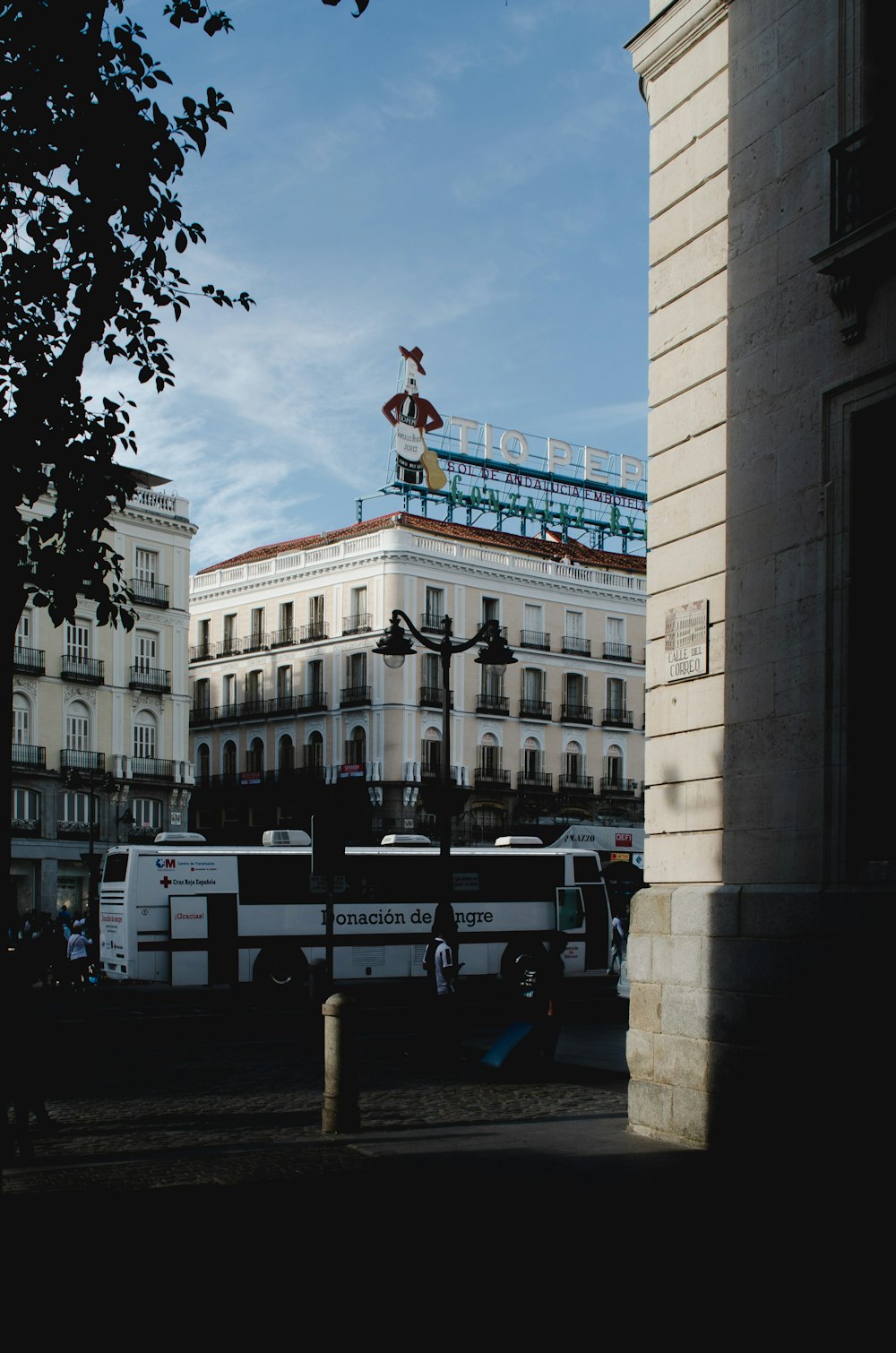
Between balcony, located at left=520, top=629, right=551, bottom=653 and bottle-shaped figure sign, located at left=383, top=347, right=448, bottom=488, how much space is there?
27.5ft

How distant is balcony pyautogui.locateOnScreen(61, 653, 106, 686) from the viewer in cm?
5514

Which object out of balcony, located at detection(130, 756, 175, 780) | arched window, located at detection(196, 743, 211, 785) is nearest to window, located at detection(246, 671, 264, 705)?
arched window, located at detection(196, 743, 211, 785)

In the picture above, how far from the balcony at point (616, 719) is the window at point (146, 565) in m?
22.9

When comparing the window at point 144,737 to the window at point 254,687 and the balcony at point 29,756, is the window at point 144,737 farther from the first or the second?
the window at point 254,687

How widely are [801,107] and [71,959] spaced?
27.0 metres

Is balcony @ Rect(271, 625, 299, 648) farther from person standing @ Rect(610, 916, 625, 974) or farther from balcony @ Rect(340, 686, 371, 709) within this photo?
person standing @ Rect(610, 916, 625, 974)

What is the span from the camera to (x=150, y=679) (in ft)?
192

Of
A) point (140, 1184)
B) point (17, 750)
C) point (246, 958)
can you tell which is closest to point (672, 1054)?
point (140, 1184)

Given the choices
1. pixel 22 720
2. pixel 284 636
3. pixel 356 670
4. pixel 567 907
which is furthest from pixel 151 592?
pixel 567 907

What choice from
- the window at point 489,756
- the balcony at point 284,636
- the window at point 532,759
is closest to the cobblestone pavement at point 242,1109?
the window at point 489,756

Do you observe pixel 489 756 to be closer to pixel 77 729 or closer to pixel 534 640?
pixel 534 640

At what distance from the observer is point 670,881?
1099 centimetres

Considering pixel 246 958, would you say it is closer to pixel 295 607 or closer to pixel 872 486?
pixel 872 486

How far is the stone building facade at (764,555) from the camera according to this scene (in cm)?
923
